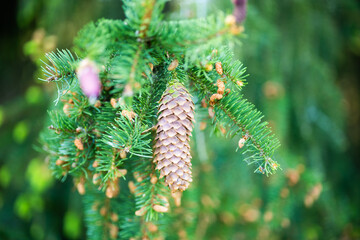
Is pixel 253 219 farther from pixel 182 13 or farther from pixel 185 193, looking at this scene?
pixel 182 13

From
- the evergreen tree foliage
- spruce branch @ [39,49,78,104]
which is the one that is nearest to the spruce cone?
the evergreen tree foliage

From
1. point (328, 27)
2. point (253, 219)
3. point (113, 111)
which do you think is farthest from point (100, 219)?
point (328, 27)

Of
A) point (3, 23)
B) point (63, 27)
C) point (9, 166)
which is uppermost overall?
point (3, 23)

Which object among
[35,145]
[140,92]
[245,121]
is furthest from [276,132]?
[35,145]

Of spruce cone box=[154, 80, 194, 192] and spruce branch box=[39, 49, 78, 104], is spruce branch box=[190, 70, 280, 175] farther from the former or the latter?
spruce branch box=[39, 49, 78, 104]

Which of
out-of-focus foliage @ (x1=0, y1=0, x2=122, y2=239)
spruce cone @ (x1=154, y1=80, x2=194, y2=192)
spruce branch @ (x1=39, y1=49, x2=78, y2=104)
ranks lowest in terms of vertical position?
spruce cone @ (x1=154, y1=80, x2=194, y2=192)
